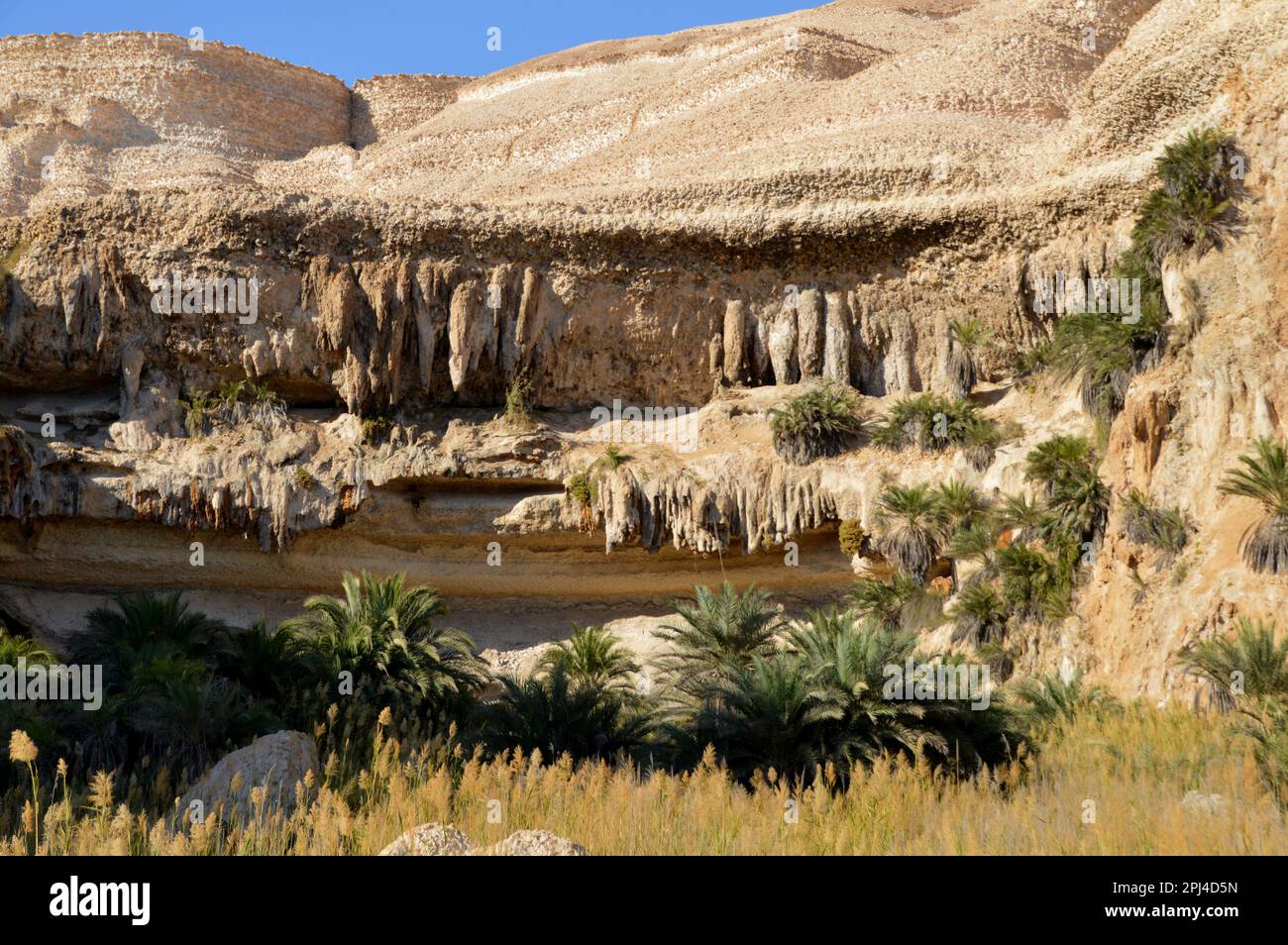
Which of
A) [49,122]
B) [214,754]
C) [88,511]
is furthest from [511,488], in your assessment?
[49,122]

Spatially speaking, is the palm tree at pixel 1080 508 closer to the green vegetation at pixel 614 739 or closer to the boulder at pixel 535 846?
the green vegetation at pixel 614 739

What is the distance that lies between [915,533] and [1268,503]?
5533 millimetres

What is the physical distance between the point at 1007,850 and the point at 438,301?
16.5 metres

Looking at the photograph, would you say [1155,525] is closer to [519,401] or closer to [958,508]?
[958,508]

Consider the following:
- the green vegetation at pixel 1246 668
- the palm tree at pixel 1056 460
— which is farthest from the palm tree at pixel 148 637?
the green vegetation at pixel 1246 668

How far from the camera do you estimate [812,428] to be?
790 inches

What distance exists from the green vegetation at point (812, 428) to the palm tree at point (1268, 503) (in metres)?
7.21

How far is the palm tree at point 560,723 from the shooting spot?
42.0 ft

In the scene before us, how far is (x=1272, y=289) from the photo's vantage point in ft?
51.2

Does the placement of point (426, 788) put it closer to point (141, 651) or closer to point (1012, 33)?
point (141, 651)

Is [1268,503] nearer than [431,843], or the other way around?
[431,843]

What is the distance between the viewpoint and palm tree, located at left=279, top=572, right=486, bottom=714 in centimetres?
1565

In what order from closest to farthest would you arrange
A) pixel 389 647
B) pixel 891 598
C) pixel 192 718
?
pixel 192 718 → pixel 389 647 → pixel 891 598

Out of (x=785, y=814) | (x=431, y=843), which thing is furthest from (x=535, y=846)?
(x=785, y=814)
